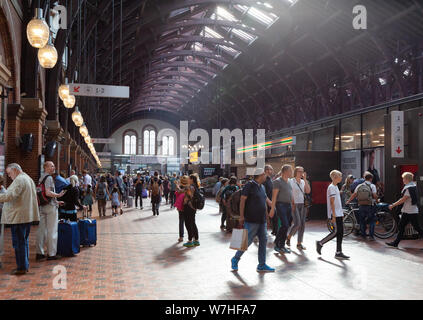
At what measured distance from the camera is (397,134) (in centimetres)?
1184

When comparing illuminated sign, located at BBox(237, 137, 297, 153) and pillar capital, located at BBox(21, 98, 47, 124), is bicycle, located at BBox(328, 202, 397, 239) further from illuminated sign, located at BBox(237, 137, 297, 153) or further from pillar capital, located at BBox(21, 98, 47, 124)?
illuminated sign, located at BBox(237, 137, 297, 153)

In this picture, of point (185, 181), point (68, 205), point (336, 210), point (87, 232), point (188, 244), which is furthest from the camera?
point (185, 181)

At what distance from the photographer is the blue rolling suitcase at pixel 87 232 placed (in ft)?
27.2

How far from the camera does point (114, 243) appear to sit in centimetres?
888

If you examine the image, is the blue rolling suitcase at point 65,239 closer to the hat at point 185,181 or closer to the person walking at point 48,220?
the person walking at point 48,220

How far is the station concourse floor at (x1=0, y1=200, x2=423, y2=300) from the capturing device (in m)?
4.93

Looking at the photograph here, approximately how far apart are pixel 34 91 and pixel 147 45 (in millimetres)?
13246

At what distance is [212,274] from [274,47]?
19.4 m

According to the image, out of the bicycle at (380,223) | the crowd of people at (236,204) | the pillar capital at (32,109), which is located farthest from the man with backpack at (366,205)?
the pillar capital at (32,109)

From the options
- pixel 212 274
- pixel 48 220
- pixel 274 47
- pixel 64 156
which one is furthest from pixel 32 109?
pixel 274 47

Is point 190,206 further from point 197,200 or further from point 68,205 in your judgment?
point 68,205

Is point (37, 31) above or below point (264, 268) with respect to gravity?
above
